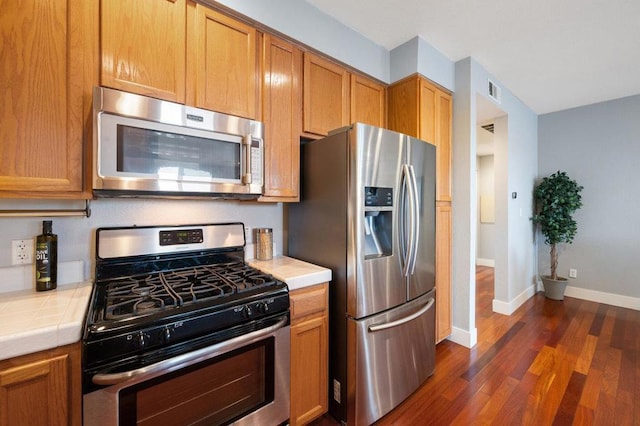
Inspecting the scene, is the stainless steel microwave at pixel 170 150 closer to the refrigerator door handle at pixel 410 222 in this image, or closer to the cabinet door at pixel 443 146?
the refrigerator door handle at pixel 410 222

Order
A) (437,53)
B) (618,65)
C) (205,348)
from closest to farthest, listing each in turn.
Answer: (205,348) < (437,53) < (618,65)

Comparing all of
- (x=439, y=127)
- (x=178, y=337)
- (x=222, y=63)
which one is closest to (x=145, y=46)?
(x=222, y=63)

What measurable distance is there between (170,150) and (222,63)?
59 cm

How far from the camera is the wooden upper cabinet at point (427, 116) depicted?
7.41 feet

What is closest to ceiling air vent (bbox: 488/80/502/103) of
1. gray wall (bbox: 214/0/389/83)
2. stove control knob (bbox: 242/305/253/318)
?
gray wall (bbox: 214/0/389/83)

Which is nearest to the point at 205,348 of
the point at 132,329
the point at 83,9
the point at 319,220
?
the point at 132,329

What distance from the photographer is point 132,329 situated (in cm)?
95

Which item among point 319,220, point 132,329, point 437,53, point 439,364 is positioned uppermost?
point 437,53

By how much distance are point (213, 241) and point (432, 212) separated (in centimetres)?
156

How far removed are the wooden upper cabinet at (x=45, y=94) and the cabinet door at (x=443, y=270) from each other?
7.95 ft

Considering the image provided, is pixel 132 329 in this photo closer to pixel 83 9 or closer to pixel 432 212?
pixel 83 9

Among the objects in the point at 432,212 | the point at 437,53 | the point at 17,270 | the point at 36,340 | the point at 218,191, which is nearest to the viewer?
the point at 36,340

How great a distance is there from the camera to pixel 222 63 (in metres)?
1.53

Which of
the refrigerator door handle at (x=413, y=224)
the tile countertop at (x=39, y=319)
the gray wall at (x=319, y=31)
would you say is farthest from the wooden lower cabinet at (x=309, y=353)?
the gray wall at (x=319, y=31)
